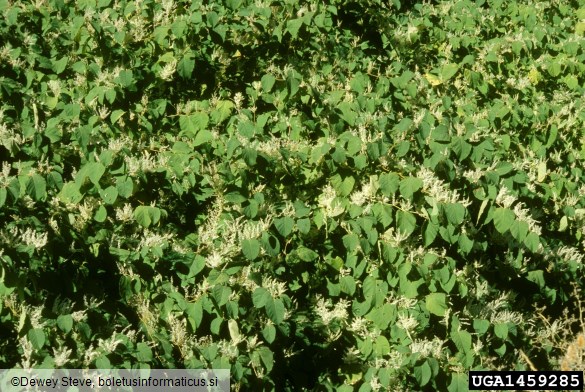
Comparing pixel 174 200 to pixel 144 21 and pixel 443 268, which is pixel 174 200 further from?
pixel 443 268

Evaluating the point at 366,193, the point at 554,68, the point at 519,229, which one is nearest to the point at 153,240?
the point at 366,193

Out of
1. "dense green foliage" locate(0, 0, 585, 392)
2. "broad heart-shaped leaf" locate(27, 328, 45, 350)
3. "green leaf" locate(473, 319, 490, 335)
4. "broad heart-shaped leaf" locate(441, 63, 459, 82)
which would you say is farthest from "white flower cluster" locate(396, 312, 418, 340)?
"broad heart-shaped leaf" locate(441, 63, 459, 82)

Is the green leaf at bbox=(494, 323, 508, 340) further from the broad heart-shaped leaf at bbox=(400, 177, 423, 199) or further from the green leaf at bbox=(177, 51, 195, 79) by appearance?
the green leaf at bbox=(177, 51, 195, 79)

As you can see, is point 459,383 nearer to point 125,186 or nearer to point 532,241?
point 532,241

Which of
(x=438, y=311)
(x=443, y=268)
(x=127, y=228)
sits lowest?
(x=438, y=311)

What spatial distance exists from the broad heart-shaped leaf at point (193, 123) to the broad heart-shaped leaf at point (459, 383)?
5.96ft

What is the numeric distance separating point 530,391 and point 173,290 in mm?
1882

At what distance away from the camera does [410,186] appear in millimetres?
3217

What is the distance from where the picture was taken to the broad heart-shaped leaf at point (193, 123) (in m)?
3.64

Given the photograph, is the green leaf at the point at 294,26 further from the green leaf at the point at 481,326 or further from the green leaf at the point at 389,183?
the green leaf at the point at 481,326

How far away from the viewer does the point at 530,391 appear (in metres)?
3.44

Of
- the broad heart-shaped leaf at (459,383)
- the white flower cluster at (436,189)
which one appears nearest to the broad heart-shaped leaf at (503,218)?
the white flower cluster at (436,189)

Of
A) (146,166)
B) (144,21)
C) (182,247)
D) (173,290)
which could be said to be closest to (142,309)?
(173,290)

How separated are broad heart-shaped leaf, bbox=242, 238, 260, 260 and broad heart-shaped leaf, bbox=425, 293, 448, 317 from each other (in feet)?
2.97
